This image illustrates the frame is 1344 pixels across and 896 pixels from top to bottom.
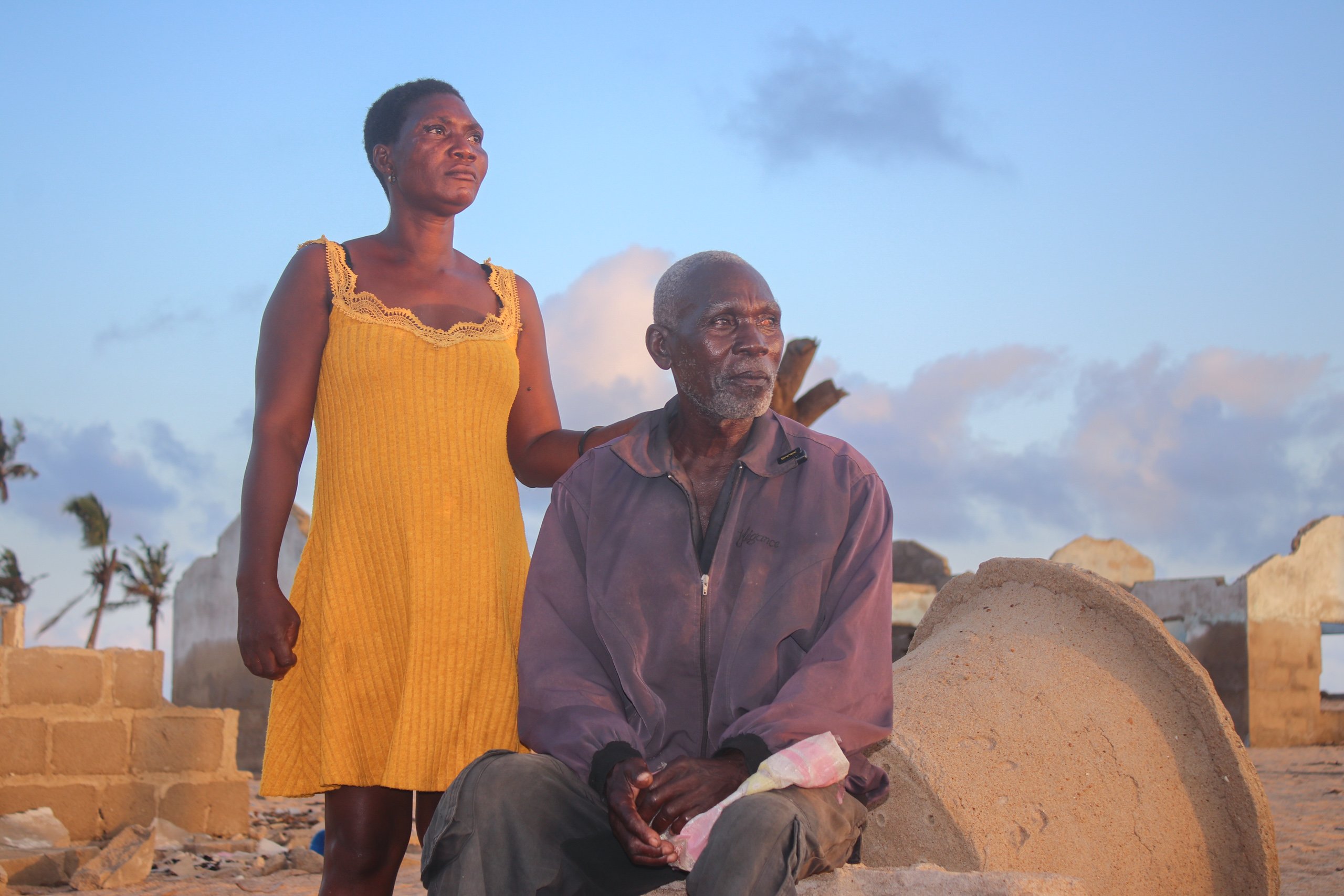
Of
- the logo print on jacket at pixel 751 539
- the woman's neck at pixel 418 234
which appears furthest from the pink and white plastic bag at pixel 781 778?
the woman's neck at pixel 418 234

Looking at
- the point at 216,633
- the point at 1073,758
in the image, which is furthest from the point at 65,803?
the point at 216,633

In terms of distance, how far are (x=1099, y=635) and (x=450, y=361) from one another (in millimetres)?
2601

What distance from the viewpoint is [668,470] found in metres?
2.63

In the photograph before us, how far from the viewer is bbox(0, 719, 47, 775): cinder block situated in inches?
261

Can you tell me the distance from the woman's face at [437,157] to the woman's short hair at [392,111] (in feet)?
0.08

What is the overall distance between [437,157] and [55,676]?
529 cm

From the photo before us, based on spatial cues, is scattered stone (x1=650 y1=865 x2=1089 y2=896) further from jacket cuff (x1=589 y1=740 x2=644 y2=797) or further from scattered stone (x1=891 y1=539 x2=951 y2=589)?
scattered stone (x1=891 y1=539 x2=951 y2=589)

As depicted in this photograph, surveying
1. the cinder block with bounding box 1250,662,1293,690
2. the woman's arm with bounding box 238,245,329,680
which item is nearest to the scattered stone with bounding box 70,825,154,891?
the woman's arm with bounding box 238,245,329,680

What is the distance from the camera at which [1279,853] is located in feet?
19.7

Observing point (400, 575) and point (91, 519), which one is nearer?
point (400, 575)

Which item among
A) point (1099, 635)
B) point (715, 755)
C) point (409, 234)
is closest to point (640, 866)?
point (715, 755)

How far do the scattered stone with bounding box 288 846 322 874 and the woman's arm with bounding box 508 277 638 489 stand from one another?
3933 mm

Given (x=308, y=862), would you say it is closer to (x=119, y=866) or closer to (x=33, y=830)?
(x=119, y=866)

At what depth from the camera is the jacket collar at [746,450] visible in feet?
8.48
